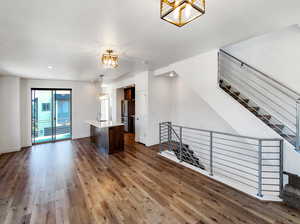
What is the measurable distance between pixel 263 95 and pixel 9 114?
830 centimetres

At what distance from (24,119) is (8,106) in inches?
33.7

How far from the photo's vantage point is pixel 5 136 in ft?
17.6

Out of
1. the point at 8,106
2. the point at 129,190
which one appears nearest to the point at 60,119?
the point at 8,106

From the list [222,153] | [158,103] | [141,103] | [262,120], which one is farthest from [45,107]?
[262,120]

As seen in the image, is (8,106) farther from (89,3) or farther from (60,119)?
(89,3)

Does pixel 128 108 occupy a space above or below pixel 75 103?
below

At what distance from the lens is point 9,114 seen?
17.8 ft

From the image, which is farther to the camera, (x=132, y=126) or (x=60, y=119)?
(x=132, y=126)

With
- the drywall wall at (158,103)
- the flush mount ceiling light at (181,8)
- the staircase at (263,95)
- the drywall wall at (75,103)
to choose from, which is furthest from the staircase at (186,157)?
the drywall wall at (75,103)

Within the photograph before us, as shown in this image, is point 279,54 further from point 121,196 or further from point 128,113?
point 128,113

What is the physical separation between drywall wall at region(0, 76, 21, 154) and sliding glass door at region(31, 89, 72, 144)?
0.74 m

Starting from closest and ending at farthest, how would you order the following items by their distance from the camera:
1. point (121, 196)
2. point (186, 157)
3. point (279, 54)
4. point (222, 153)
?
point (121, 196) < point (279, 54) < point (222, 153) < point (186, 157)

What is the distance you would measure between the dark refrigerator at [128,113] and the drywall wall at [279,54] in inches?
230

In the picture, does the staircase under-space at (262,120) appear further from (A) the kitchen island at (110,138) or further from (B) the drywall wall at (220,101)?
(A) the kitchen island at (110,138)
